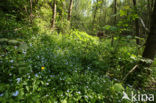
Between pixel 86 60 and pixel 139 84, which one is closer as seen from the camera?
pixel 139 84

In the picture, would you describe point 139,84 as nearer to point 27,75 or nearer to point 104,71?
point 104,71

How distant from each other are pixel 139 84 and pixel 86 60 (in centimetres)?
174

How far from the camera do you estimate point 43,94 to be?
154cm

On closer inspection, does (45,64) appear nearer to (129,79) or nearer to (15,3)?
(129,79)

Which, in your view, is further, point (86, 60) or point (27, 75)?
point (86, 60)

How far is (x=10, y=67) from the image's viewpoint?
1.65 m

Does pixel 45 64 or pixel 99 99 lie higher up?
pixel 45 64

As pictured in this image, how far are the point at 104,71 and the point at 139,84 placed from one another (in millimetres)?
1022

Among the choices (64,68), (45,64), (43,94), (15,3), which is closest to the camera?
(43,94)

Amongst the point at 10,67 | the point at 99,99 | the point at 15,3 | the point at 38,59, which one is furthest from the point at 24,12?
the point at 99,99

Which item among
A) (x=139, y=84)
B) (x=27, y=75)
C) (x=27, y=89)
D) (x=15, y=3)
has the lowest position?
(x=139, y=84)

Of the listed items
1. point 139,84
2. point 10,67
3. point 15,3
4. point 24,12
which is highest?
point 15,3

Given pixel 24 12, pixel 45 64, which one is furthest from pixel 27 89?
pixel 24 12

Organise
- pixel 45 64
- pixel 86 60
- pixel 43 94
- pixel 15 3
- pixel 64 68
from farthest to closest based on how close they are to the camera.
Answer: pixel 15 3, pixel 86 60, pixel 64 68, pixel 45 64, pixel 43 94
